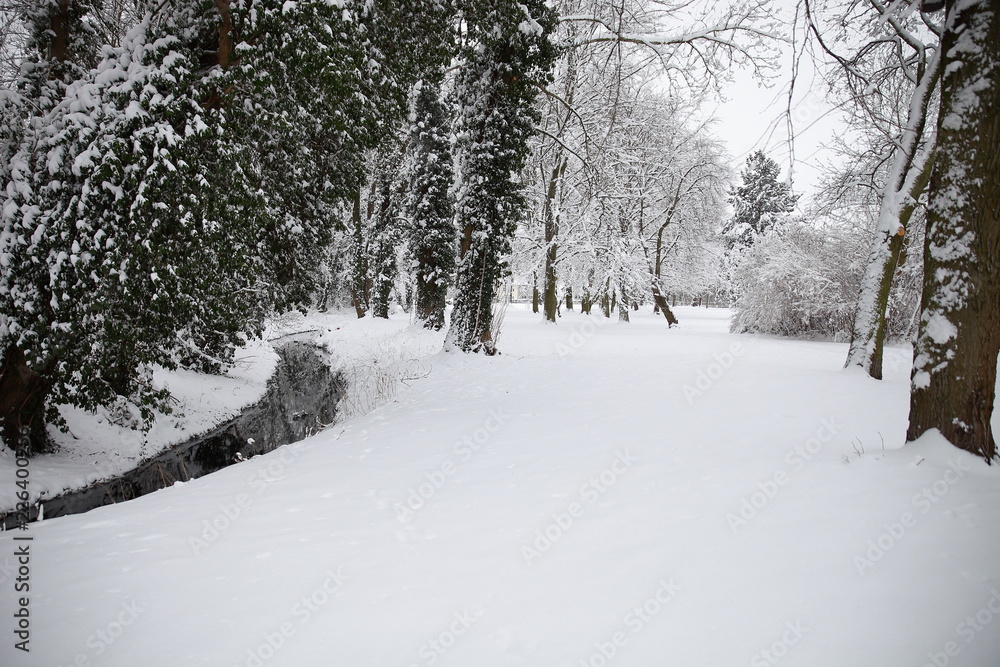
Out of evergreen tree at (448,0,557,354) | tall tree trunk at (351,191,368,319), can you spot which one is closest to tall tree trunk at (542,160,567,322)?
evergreen tree at (448,0,557,354)

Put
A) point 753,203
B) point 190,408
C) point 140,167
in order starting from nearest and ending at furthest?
point 140,167, point 190,408, point 753,203

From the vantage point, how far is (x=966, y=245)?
10.7 ft

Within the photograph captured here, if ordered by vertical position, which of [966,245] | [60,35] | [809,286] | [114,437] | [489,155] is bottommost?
[114,437]

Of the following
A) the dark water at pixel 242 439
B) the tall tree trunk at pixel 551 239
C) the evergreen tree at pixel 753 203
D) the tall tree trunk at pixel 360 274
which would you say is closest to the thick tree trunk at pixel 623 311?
the tall tree trunk at pixel 551 239

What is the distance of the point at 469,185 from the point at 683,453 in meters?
8.56

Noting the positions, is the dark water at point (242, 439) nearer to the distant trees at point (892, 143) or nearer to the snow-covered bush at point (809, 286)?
the distant trees at point (892, 143)

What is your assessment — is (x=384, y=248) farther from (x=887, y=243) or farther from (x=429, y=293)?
(x=887, y=243)

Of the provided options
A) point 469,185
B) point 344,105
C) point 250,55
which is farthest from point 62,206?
point 469,185

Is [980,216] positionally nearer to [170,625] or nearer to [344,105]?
[170,625]

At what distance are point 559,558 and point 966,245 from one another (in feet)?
11.7

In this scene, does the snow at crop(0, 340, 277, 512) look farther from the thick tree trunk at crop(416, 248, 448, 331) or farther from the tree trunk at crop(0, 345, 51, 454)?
the thick tree trunk at crop(416, 248, 448, 331)

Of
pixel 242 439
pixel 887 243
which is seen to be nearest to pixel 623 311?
pixel 887 243

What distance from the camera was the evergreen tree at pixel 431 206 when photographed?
54.0ft

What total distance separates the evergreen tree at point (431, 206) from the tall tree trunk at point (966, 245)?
14.5 m
